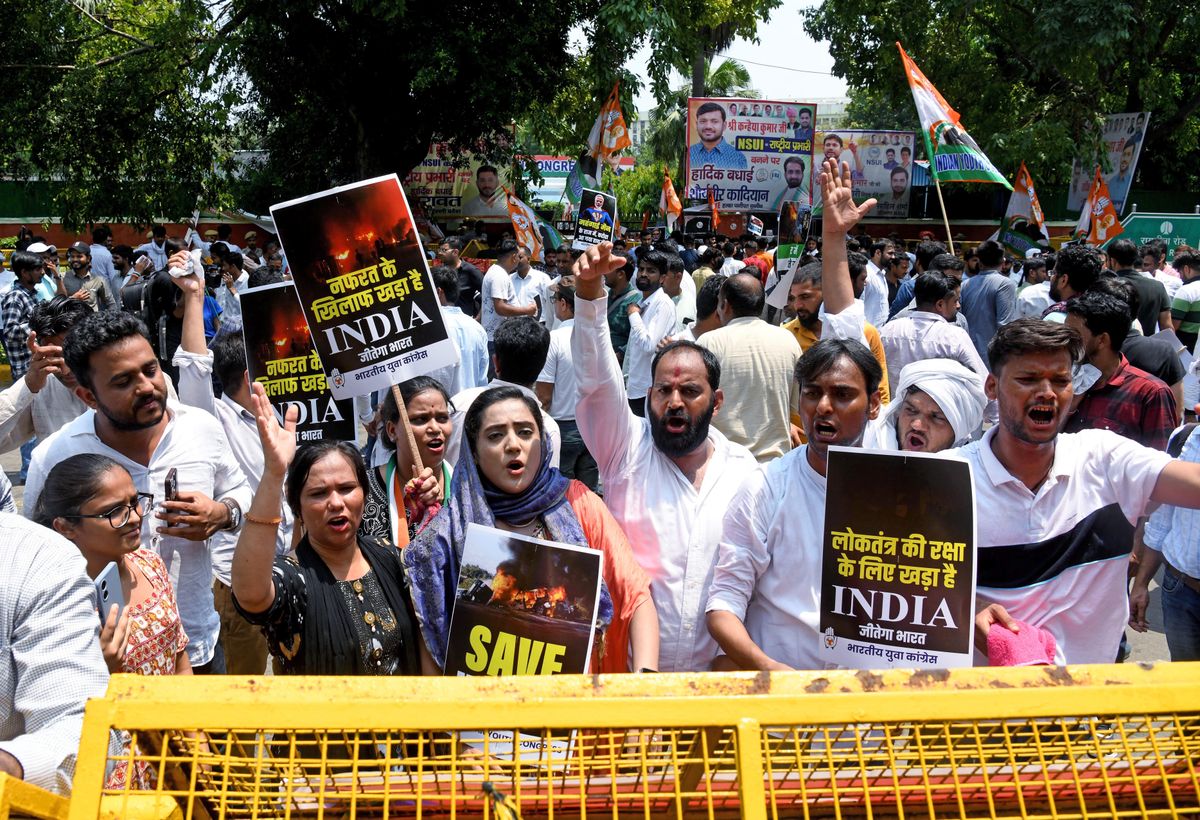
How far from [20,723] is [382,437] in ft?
7.60

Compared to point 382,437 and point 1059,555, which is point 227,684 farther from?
point 382,437

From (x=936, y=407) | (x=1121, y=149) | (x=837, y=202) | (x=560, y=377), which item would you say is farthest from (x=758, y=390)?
(x=1121, y=149)

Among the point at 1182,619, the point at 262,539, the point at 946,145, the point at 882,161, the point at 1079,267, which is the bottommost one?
the point at 1182,619

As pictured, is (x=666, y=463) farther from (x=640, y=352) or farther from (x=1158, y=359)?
(x=640, y=352)

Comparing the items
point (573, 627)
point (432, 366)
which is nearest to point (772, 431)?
point (432, 366)

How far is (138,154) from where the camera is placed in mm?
17750

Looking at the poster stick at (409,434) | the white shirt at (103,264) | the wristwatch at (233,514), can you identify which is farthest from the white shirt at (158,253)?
the poster stick at (409,434)

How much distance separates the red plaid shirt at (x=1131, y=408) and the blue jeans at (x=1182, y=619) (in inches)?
34.3

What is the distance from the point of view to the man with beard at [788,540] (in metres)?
2.79

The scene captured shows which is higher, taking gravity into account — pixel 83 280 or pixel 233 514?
pixel 83 280

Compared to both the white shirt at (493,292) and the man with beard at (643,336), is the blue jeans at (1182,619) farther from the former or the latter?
the white shirt at (493,292)

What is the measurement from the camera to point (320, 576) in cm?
290

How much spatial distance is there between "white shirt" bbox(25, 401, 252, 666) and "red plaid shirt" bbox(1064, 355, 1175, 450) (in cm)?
359

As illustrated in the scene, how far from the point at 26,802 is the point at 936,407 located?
268 centimetres
